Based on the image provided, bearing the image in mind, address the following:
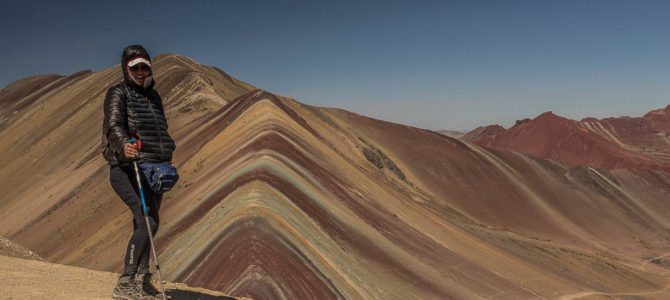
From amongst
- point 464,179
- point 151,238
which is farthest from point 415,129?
point 151,238

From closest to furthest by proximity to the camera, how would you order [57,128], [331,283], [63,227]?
[331,283] < [63,227] < [57,128]

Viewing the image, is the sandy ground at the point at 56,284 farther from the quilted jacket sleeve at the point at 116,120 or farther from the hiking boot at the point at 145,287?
the quilted jacket sleeve at the point at 116,120

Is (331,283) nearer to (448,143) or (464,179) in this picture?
(464,179)

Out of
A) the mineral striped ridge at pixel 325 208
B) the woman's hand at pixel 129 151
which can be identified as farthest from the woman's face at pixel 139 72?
the mineral striped ridge at pixel 325 208

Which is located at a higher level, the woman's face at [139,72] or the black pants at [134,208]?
the woman's face at [139,72]

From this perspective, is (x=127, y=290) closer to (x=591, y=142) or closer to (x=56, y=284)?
(x=56, y=284)

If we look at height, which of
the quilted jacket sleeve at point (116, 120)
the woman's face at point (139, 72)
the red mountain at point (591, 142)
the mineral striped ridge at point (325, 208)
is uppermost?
the red mountain at point (591, 142)
